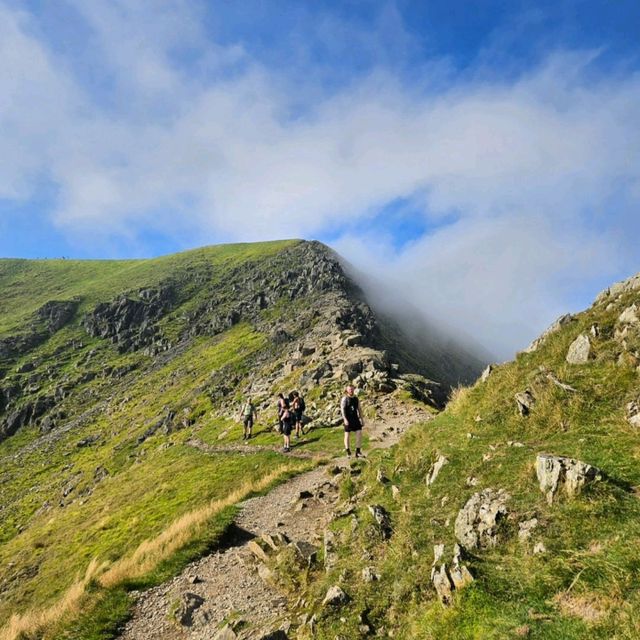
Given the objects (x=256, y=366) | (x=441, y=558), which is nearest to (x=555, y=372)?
(x=441, y=558)

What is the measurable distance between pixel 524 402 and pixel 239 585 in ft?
34.1

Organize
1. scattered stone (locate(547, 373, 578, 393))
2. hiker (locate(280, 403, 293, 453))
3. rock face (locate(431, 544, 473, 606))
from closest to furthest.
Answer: rock face (locate(431, 544, 473, 606)) < scattered stone (locate(547, 373, 578, 393)) < hiker (locate(280, 403, 293, 453))

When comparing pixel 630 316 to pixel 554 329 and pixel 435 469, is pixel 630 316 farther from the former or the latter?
pixel 435 469

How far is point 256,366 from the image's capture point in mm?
82875

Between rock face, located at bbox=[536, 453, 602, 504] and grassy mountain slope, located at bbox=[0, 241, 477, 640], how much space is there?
436 inches

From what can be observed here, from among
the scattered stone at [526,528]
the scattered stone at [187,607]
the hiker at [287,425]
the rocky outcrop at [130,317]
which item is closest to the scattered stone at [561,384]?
the scattered stone at [526,528]

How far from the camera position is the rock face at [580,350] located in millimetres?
14867

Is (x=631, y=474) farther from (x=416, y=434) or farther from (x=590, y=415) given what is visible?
(x=416, y=434)

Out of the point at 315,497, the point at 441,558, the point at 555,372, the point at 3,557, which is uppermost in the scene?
the point at 555,372

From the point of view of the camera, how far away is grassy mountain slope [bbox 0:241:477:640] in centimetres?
2161

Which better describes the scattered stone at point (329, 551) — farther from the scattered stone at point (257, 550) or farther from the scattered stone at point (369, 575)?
the scattered stone at point (257, 550)

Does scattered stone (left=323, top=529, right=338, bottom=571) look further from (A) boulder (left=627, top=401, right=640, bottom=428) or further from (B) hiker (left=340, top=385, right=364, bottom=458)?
(B) hiker (left=340, top=385, right=364, bottom=458)

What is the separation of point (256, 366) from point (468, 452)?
71.6 meters

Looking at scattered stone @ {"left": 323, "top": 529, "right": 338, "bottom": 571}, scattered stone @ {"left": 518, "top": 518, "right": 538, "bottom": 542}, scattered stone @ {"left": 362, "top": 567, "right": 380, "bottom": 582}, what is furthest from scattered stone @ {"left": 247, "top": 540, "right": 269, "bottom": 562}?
scattered stone @ {"left": 518, "top": 518, "right": 538, "bottom": 542}
